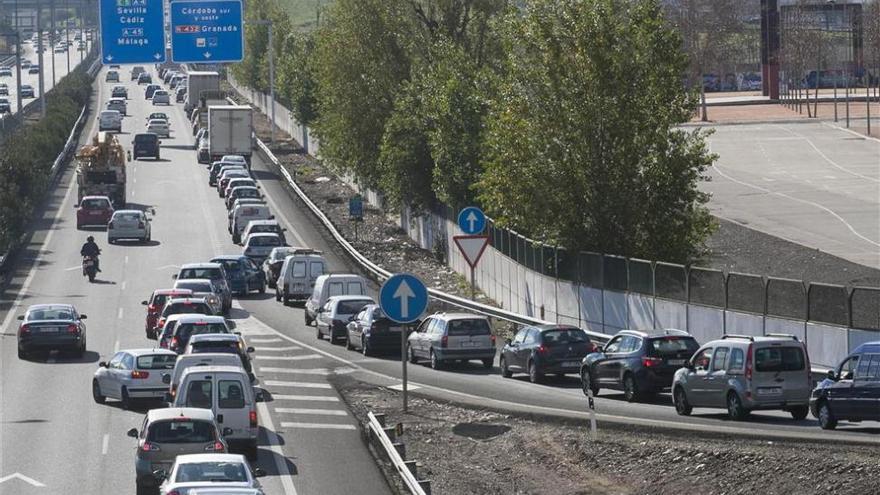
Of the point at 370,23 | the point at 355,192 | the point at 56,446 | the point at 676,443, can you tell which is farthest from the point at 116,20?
the point at 676,443

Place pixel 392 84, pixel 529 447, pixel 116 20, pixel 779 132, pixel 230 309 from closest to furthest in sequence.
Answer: pixel 529 447 → pixel 230 309 → pixel 116 20 → pixel 392 84 → pixel 779 132

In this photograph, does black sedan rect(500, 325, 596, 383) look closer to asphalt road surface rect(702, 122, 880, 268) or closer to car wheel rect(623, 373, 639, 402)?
car wheel rect(623, 373, 639, 402)

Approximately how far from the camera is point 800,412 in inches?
1149

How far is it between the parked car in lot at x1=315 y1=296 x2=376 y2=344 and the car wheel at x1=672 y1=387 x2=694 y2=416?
15858 millimetres

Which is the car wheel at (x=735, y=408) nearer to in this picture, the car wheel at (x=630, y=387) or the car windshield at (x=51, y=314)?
the car wheel at (x=630, y=387)

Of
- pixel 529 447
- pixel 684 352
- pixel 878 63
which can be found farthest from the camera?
pixel 878 63

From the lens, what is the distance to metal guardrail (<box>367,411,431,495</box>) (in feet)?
75.6

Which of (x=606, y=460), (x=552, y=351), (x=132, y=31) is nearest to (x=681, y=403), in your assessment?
(x=606, y=460)

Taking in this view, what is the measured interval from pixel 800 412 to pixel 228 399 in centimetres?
992

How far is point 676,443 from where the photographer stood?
26.3 m

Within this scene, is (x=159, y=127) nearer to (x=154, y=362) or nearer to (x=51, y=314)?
(x=51, y=314)

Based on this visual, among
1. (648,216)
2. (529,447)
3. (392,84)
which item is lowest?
(529,447)

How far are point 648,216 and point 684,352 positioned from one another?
1388cm

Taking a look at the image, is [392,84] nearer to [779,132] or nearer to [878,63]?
[779,132]
